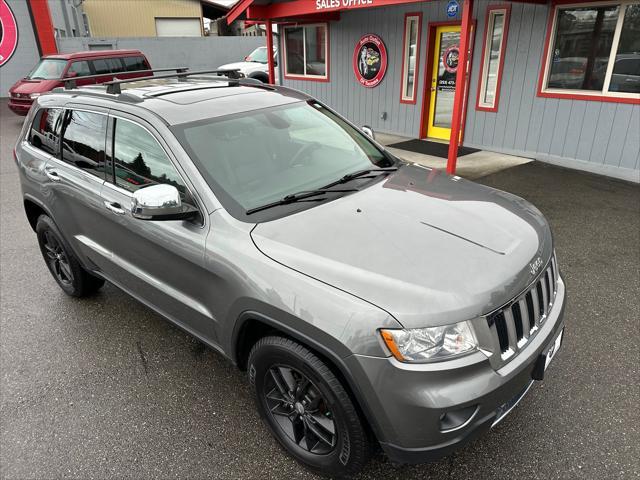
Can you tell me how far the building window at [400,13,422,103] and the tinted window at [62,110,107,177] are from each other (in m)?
7.63

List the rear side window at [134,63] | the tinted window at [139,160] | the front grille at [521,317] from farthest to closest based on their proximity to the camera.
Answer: the rear side window at [134,63] < the tinted window at [139,160] < the front grille at [521,317]

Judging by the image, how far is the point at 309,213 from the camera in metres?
2.54

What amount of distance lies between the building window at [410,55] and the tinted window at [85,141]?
25.0 ft

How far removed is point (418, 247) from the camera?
2.24 meters

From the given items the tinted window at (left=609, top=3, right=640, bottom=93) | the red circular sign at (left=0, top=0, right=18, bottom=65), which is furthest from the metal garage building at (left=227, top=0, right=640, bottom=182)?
the red circular sign at (left=0, top=0, right=18, bottom=65)

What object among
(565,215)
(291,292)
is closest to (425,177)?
(291,292)

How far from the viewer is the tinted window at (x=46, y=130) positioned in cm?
378

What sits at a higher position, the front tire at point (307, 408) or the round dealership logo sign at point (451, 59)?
the round dealership logo sign at point (451, 59)

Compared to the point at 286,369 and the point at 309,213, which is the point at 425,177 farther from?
the point at 286,369

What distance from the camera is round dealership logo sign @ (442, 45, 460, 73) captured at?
351 inches

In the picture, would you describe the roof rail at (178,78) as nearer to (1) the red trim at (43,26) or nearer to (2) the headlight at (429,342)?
(2) the headlight at (429,342)

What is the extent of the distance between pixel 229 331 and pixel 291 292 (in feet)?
1.93

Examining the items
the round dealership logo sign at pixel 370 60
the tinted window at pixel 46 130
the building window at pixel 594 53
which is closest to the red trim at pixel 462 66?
the building window at pixel 594 53

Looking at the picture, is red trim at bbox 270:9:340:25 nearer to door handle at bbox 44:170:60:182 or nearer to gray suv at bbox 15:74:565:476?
gray suv at bbox 15:74:565:476
